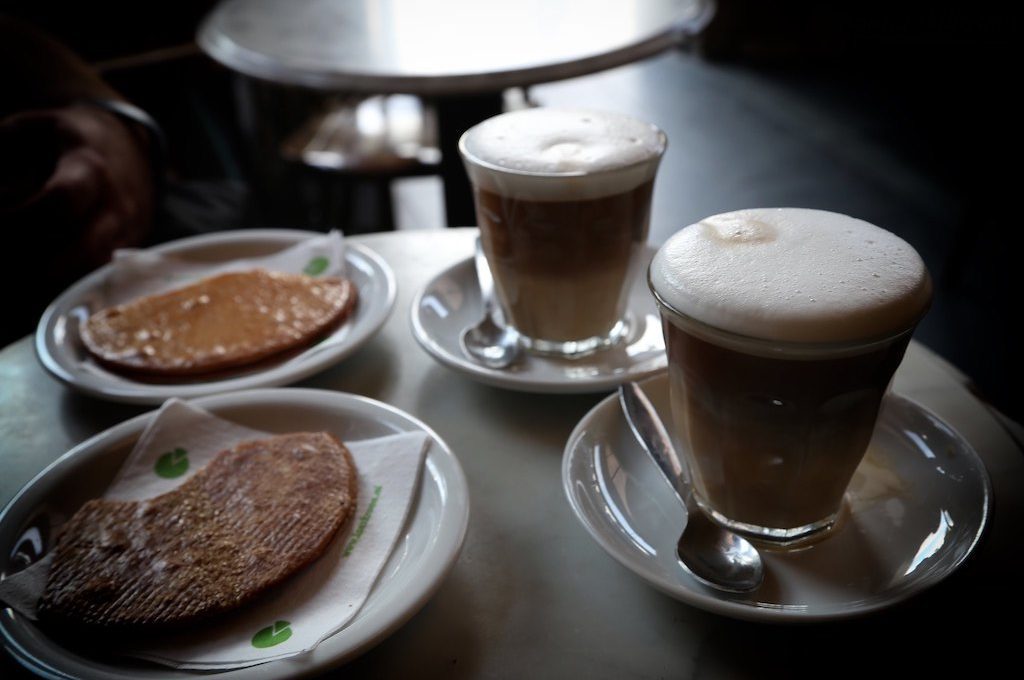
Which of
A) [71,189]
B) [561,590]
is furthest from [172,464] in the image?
[71,189]

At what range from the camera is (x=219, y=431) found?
748 mm

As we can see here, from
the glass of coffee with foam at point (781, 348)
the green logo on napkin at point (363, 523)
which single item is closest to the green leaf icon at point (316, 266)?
the green logo on napkin at point (363, 523)

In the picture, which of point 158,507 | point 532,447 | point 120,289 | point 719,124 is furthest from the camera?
point 719,124

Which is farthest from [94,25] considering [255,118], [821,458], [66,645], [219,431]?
[821,458]

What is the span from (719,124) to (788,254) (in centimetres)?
410

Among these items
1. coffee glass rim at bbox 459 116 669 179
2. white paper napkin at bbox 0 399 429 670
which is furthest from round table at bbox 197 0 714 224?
white paper napkin at bbox 0 399 429 670

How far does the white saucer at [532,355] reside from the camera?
2.64 feet

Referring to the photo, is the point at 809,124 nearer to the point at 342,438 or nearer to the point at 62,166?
the point at 62,166

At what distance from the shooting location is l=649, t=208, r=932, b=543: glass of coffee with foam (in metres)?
0.52

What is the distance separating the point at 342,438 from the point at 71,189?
3.14 feet

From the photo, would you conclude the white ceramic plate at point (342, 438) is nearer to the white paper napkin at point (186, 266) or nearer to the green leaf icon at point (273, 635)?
the green leaf icon at point (273, 635)

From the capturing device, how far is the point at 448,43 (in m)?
1.66

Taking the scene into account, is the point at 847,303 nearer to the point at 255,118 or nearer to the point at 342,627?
the point at 342,627

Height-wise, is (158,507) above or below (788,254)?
below
